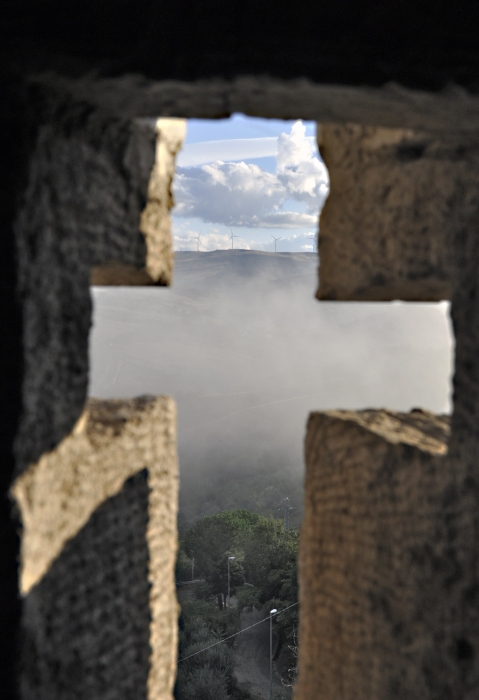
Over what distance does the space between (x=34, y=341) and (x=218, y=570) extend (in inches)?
868

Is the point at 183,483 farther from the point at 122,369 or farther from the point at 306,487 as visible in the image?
the point at 306,487

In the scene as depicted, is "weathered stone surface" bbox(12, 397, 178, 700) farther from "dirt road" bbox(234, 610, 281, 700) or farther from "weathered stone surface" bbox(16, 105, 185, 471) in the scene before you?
"dirt road" bbox(234, 610, 281, 700)

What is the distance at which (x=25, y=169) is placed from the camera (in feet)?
4.30

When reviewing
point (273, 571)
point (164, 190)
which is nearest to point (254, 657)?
point (273, 571)

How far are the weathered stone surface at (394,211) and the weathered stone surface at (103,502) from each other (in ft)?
2.47

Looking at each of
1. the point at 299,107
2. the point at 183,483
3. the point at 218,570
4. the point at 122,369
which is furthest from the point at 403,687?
the point at 122,369

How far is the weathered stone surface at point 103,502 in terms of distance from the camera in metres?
1.38

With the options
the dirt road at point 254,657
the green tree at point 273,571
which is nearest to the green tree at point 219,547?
the green tree at point 273,571

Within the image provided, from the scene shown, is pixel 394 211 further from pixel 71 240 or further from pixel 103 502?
pixel 103 502

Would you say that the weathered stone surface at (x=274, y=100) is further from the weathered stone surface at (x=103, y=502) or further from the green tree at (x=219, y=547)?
the green tree at (x=219, y=547)

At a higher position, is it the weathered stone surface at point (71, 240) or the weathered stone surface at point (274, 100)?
the weathered stone surface at point (274, 100)

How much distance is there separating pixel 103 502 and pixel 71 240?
0.70m

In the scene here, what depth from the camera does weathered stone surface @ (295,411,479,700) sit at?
4.74 ft

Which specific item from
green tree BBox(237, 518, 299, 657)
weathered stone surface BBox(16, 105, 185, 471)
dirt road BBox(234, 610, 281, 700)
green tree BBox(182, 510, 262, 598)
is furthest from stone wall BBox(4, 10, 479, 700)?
green tree BBox(182, 510, 262, 598)
